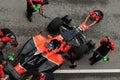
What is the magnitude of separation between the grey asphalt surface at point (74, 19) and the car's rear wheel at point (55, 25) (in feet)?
1.54

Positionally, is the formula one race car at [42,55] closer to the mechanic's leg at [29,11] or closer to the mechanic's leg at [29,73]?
the mechanic's leg at [29,73]

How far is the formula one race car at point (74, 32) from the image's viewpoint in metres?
15.4

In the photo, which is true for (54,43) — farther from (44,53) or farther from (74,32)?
(74,32)

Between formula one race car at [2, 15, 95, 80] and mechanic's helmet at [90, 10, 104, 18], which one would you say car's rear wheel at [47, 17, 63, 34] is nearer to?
formula one race car at [2, 15, 95, 80]

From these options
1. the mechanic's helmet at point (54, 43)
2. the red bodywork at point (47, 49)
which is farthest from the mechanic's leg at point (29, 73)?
the mechanic's helmet at point (54, 43)

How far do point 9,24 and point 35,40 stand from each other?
1821mm

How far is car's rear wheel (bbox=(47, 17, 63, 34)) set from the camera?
52.5 ft

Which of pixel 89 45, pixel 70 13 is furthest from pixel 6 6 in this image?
pixel 89 45

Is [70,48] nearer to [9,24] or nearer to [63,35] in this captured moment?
[63,35]

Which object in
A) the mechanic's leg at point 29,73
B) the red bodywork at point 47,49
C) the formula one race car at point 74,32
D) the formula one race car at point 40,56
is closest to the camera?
the mechanic's leg at point 29,73

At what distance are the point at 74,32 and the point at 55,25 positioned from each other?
878mm

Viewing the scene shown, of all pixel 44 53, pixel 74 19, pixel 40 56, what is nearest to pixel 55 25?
pixel 74 19

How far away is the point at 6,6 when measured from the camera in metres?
16.9

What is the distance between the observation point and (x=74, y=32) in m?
15.5
